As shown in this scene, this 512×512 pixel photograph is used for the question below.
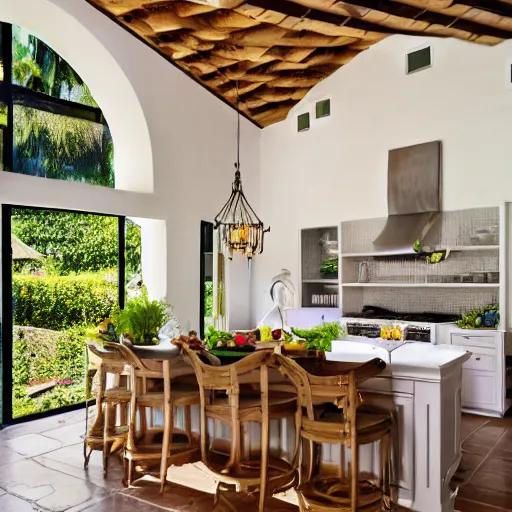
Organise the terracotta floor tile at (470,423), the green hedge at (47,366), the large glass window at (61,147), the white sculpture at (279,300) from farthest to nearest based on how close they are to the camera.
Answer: the large glass window at (61,147) < the green hedge at (47,366) < the terracotta floor tile at (470,423) < the white sculpture at (279,300)

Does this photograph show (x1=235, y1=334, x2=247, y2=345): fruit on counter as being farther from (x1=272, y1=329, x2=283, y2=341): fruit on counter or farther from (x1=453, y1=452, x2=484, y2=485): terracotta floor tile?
(x1=453, y1=452, x2=484, y2=485): terracotta floor tile

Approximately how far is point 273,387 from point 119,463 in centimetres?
160

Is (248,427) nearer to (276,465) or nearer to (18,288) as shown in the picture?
(276,465)

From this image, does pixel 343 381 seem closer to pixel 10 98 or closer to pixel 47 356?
pixel 47 356

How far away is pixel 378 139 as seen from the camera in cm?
705

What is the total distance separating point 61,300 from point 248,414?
11.3 feet

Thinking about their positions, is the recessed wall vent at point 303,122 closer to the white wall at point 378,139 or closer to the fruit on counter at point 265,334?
the white wall at point 378,139

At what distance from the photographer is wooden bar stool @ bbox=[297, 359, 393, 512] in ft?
9.84

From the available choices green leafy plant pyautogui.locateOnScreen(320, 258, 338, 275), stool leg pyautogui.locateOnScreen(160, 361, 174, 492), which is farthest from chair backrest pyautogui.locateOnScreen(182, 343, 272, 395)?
green leafy plant pyautogui.locateOnScreen(320, 258, 338, 275)

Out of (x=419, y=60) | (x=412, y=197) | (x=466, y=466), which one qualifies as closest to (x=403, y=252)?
(x=412, y=197)

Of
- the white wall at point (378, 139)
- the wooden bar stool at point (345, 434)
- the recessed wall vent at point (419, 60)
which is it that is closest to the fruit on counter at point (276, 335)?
the wooden bar stool at point (345, 434)

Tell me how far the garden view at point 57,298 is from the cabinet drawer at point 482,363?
426 cm

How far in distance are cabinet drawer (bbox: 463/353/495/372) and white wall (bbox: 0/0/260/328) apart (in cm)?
354

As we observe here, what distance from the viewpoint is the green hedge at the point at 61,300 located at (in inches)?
218
